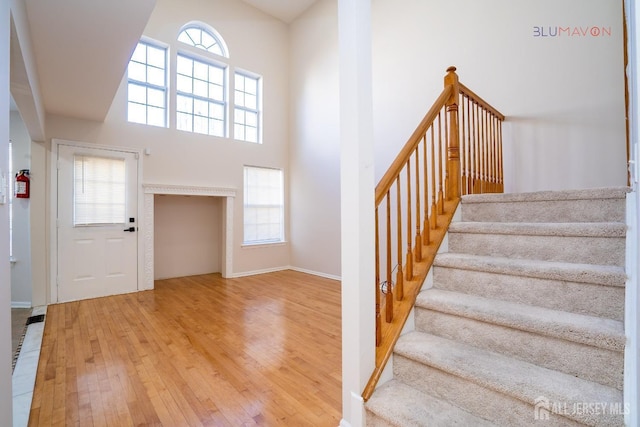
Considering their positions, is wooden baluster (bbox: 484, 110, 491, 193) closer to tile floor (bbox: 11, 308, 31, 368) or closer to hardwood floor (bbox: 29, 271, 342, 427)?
hardwood floor (bbox: 29, 271, 342, 427)

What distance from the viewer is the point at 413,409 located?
137 cm

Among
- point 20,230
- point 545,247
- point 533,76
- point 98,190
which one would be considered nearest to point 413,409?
point 545,247

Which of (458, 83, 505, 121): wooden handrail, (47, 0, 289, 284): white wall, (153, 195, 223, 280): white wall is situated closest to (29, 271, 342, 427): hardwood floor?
(153, 195, 223, 280): white wall

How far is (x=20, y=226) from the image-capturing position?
13.0 feet

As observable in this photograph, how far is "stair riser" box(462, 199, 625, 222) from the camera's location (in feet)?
5.99

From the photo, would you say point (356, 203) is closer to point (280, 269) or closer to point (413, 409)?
point (413, 409)

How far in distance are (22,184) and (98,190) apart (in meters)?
0.78

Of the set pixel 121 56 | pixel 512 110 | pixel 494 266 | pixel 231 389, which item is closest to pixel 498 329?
pixel 494 266

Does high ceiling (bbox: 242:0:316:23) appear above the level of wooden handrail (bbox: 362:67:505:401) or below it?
above

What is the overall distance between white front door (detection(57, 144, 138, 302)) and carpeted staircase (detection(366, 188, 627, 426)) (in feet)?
14.6

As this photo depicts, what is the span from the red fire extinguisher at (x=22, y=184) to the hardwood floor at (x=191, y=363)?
1.50 metres

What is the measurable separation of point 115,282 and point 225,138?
2.98m

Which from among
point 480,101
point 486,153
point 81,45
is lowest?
point 486,153

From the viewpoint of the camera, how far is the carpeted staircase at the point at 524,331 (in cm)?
120
